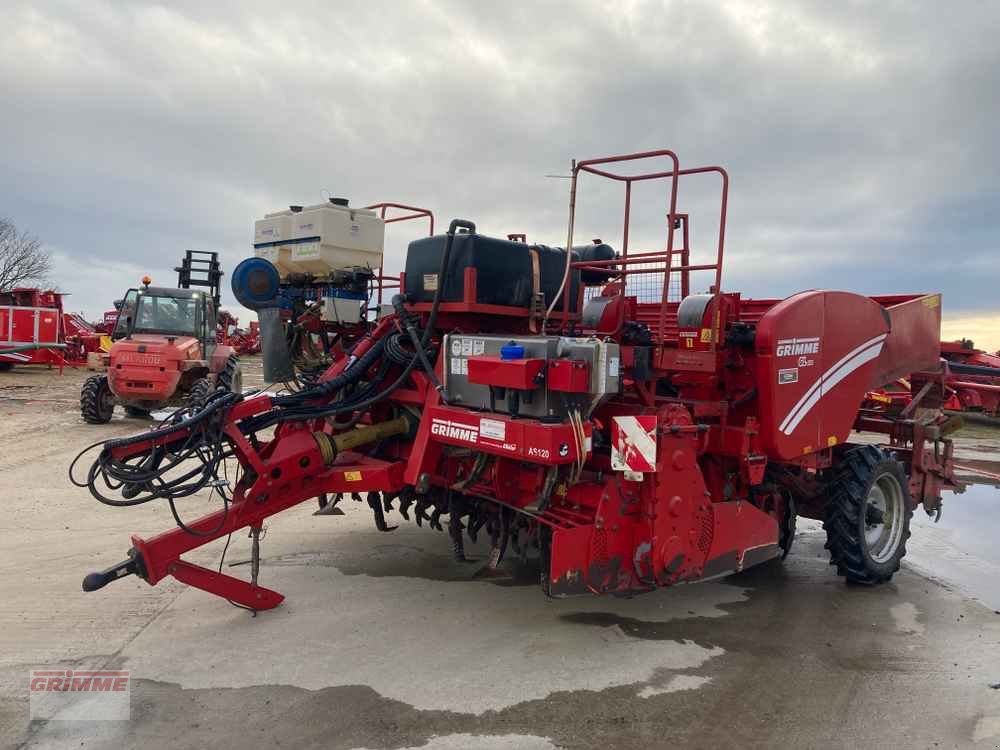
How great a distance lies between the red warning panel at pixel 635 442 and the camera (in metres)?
3.87

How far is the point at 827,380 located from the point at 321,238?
3569mm

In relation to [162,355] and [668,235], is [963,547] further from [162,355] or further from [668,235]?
[162,355]

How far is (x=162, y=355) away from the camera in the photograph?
1112cm

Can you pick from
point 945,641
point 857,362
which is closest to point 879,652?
point 945,641

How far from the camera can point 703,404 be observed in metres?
4.39

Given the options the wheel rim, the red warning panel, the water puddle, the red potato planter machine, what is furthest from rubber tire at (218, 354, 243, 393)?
the water puddle

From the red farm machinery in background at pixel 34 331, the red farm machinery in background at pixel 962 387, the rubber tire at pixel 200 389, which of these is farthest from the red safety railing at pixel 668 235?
the red farm machinery in background at pixel 34 331

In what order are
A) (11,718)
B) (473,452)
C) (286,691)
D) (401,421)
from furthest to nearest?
(401,421) < (473,452) < (286,691) < (11,718)

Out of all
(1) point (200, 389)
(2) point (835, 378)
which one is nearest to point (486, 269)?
(2) point (835, 378)

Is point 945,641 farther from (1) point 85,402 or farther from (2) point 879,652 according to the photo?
(1) point 85,402

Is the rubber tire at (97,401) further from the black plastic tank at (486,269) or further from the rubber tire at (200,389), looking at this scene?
the black plastic tank at (486,269)

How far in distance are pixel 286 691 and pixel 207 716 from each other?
0.35 m

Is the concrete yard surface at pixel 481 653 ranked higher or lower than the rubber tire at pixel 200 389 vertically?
lower

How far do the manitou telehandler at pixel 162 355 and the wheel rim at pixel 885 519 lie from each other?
29.5 ft
